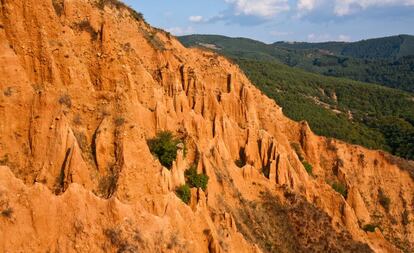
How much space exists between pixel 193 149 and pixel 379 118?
89.4m

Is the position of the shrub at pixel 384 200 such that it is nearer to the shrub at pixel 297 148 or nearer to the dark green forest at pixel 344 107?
the shrub at pixel 297 148

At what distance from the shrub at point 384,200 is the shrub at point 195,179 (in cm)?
2456

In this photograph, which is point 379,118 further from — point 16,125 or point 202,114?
point 16,125

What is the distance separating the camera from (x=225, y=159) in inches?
1192

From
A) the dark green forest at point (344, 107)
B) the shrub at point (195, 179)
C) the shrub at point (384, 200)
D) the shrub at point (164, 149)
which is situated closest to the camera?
the shrub at point (164, 149)

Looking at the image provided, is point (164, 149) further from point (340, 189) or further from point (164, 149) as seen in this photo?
point (340, 189)

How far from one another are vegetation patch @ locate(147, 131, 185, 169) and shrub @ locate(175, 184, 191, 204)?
1.55 m

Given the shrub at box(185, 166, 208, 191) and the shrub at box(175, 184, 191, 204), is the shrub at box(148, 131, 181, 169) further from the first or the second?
the shrub at box(185, 166, 208, 191)

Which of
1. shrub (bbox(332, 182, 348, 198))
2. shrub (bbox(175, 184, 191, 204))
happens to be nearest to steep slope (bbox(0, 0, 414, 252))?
shrub (bbox(175, 184, 191, 204))

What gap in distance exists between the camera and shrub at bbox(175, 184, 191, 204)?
22.8 m

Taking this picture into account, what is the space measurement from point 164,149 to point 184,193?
100 inches

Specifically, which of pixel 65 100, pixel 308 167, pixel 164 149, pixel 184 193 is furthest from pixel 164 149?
pixel 308 167

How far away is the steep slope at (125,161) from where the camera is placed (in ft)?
54.5

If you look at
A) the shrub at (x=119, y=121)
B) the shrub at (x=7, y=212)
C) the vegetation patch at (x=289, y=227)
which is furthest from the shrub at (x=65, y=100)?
the vegetation patch at (x=289, y=227)
